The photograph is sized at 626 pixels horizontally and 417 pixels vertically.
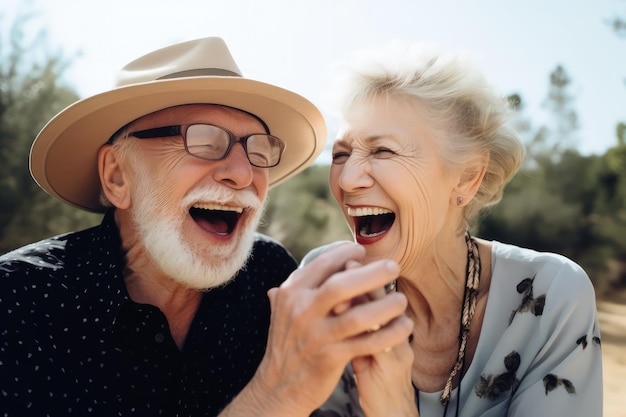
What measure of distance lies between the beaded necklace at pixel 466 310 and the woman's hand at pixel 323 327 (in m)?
1.03

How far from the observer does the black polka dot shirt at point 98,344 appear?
83.6 inches

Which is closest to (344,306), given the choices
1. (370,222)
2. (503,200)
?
(370,222)

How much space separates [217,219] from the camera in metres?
2.91

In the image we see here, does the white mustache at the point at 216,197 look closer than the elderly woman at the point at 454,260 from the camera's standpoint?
No

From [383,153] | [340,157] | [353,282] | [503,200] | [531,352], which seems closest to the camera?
[353,282]

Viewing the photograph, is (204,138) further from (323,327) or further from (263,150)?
(323,327)

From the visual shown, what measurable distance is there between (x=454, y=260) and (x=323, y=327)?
1.40 meters

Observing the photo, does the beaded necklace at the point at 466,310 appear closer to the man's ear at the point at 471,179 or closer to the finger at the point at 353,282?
the man's ear at the point at 471,179

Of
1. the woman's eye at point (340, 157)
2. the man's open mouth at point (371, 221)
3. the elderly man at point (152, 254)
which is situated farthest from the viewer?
the woman's eye at point (340, 157)

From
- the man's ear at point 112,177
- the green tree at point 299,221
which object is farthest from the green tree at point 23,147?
the man's ear at point 112,177

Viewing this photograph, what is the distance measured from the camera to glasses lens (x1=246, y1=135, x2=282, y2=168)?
2.71 meters

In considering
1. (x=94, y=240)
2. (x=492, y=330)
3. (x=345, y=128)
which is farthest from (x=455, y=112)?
(x=94, y=240)

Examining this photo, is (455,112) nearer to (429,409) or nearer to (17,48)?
(429,409)

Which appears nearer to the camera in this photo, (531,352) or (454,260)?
(531,352)
